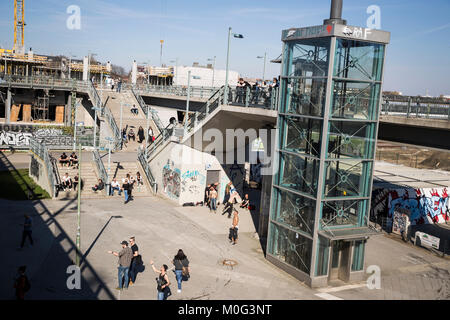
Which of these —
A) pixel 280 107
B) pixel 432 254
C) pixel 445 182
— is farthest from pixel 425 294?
pixel 445 182

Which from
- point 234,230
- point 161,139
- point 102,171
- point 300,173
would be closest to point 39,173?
point 102,171

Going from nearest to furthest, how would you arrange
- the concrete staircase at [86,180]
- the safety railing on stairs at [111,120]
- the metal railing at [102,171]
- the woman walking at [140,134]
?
the concrete staircase at [86,180] < the metal railing at [102,171] < the safety railing on stairs at [111,120] < the woman walking at [140,134]

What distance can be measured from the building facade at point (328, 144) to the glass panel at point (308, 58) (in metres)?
0.03

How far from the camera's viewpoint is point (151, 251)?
17.2 meters

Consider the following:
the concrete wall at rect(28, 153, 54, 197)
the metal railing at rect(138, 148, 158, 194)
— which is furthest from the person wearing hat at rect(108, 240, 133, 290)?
the metal railing at rect(138, 148, 158, 194)

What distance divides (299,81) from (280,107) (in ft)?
4.23

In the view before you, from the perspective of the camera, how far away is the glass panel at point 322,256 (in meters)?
14.9

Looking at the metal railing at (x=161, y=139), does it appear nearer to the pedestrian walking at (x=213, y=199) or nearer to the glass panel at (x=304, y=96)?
the pedestrian walking at (x=213, y=199)

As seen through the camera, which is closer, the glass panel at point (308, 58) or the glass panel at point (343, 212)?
the glass panel at point (308, 58)

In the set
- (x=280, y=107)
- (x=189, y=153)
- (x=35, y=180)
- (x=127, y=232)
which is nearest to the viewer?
(x=280, y=107)

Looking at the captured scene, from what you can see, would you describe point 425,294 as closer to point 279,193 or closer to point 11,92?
point 279,193

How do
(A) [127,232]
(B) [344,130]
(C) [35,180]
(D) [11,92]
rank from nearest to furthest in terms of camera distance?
1. (B) [344,130]
2. (A) [127,232]
3. (C) [35,180]
4. (D) [11,92]

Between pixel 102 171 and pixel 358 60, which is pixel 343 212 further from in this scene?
pixel 102 171

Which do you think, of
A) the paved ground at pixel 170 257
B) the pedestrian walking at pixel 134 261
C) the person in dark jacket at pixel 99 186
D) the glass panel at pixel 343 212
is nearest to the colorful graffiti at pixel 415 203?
the paved ground at pixel 170 257
